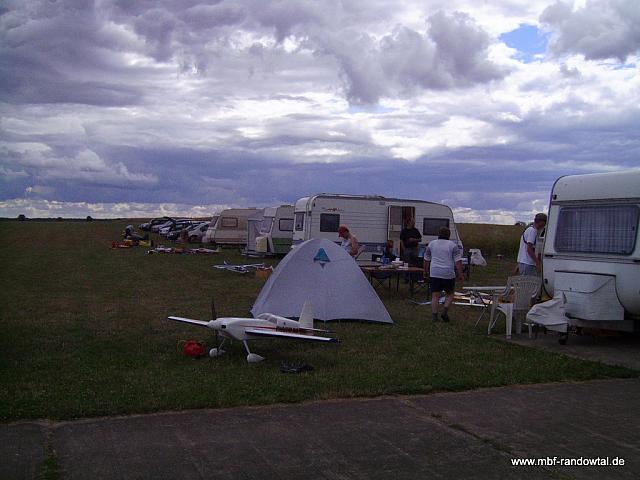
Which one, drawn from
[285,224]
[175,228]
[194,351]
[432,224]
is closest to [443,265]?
[194,351]

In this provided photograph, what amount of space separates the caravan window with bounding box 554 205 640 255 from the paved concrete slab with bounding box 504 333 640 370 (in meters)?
1.35

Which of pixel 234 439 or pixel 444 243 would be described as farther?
pixel 444 243

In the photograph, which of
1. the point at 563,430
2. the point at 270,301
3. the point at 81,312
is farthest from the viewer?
the point at 81,312

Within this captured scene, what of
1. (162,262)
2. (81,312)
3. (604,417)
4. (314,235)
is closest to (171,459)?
(604,417)

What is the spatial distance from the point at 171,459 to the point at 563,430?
3.24 meters

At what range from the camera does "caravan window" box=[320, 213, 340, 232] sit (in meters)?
21.8

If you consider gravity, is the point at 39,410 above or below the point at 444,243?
below

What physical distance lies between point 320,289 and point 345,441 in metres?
5.90

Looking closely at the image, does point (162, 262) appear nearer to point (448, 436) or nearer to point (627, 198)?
point (627, 198)

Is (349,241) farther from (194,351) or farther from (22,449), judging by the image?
(22,449)

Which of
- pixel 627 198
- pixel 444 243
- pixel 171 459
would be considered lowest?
pixel 171 459

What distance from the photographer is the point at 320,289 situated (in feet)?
37.0

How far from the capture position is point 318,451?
5172mm

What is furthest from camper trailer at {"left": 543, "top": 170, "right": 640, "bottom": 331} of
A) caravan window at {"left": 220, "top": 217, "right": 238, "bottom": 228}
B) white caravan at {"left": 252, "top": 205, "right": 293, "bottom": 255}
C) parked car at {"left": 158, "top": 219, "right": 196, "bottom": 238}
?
parked car at {"left": 158, "top": 219, "right": 196, "bottom": 238}
